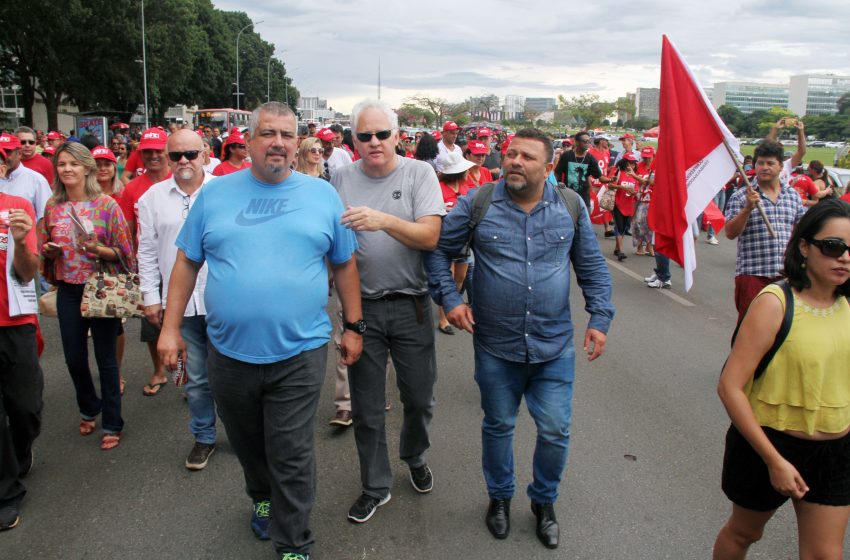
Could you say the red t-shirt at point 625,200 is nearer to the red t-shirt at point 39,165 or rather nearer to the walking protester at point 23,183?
the red t-shirt at point 39,165

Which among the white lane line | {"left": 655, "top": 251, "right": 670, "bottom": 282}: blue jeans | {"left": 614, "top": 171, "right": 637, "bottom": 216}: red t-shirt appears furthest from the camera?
{"left": 614, "top": 171, "right": 637, "bottom": 216}: red t-shirt

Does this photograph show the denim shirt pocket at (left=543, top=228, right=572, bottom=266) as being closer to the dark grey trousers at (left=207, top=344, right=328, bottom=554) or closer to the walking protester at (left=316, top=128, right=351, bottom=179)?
the dark grey trousers at (left=207, top=344, right=328, bottom=554)

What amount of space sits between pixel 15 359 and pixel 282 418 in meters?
1.73

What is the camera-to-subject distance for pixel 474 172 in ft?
25.1

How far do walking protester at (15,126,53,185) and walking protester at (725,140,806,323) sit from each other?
7.12 meters

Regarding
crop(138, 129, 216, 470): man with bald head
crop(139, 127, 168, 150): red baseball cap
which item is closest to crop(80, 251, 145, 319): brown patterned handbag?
crop(138, 129, 216, 470): man with bald head

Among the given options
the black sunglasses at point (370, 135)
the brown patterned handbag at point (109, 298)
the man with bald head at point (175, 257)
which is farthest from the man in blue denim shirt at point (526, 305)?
the brown patterned handbag at point (109, 298)

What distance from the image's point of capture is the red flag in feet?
15.5

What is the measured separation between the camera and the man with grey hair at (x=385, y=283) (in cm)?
341

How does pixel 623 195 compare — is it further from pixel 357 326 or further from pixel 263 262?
pixel 263 262

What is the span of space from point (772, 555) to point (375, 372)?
209 centimetres

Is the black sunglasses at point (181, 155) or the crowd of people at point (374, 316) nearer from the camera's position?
the crowd of people at point (374, 316)

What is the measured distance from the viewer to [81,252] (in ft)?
14.3

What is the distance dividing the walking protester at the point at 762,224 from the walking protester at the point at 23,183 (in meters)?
5.66
